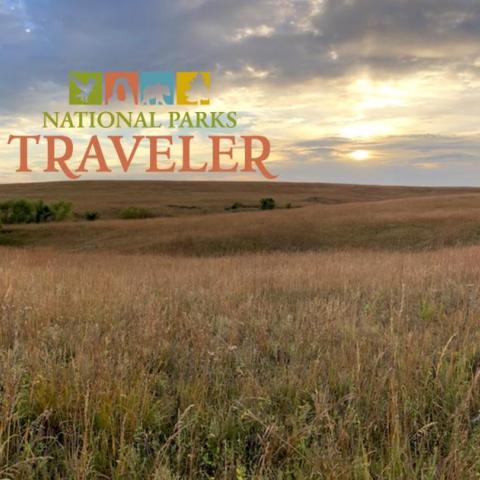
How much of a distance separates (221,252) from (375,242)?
8.38m

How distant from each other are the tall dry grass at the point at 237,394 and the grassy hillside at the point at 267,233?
17028mm

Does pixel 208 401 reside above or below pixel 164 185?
below

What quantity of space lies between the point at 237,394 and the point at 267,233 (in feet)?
76.8

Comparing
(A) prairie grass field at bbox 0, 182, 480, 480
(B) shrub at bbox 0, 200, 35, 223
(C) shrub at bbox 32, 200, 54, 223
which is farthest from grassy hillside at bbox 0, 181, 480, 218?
(A) prairie grass field at bbox 0, 182, 480, 480

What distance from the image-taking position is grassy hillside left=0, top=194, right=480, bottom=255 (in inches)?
922

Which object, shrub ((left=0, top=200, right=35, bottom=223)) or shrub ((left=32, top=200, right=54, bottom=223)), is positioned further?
shrub ((left=32, top=200, right=54, bottom=223))

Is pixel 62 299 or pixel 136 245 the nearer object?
pixel 62 299

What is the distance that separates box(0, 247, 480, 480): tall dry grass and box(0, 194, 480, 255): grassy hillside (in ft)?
55.9

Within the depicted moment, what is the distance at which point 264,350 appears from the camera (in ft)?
13.8

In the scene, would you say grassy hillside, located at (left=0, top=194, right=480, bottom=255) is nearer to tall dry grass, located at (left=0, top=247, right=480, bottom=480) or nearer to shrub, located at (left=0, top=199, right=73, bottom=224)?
shrub, located at (left=0, top=199, right=73, bottom=224)

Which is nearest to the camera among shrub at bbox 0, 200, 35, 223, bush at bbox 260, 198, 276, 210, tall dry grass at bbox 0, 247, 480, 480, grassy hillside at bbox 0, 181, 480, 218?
tall dry grass at bbox 0, 247, 480, 480

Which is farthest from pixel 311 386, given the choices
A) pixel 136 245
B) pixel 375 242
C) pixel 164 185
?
pixel 164 185

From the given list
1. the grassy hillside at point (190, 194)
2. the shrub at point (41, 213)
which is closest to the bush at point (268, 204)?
the grassy hillside at point (190, 194)

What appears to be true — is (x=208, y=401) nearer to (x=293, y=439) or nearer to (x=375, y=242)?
(x=293, y=439)
